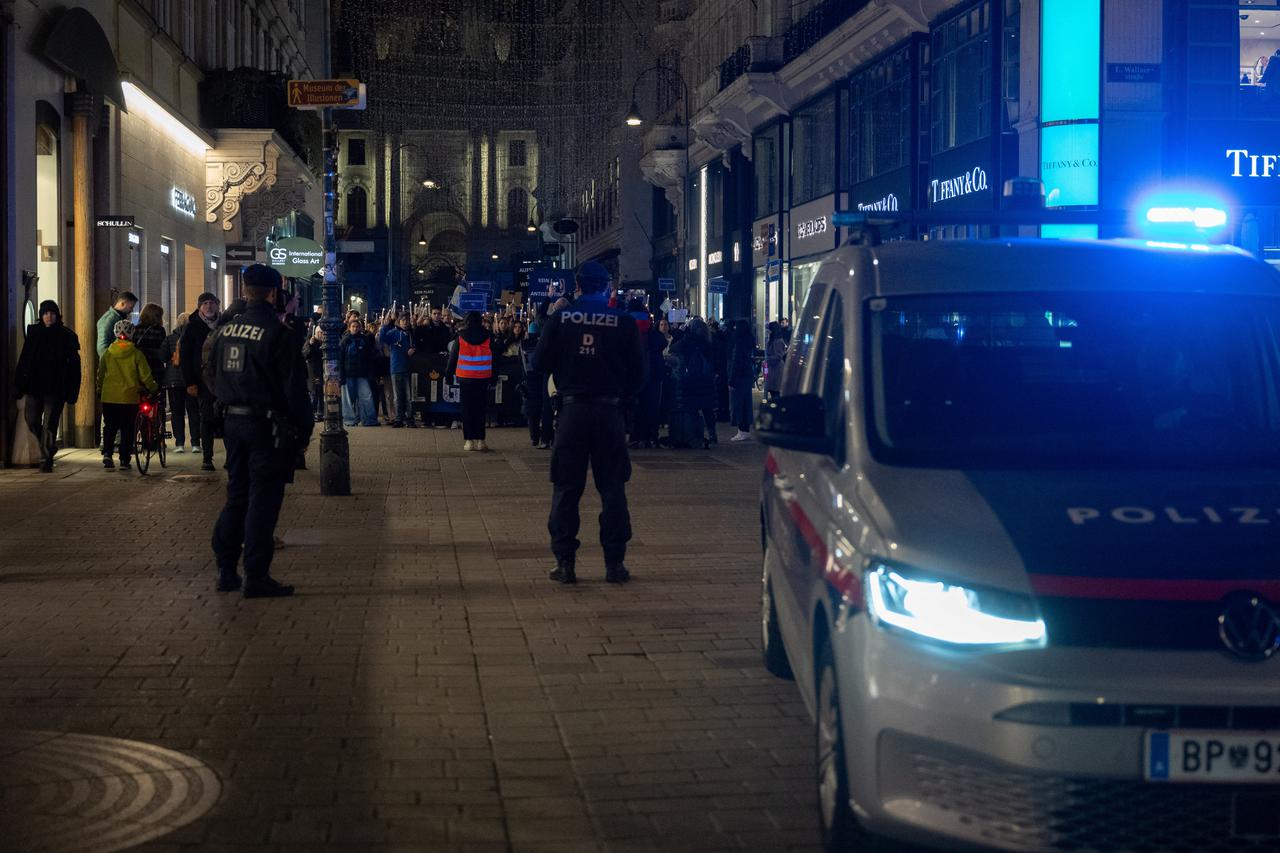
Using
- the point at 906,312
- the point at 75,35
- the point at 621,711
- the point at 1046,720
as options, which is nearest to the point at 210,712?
the point at 621,711

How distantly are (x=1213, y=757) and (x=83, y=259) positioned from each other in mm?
19349

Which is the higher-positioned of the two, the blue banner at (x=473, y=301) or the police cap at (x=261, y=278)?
the blue banner at (x=473, y=301)

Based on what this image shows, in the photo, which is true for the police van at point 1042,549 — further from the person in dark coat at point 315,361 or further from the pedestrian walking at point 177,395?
the person in dark coat at point 315,361

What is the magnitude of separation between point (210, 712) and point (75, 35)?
50.7 feet

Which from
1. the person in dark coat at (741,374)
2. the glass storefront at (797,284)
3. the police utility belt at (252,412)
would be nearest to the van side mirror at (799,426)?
the police utility belt at (252,412)

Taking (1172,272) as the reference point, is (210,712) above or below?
below

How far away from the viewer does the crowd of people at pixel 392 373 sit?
17.8 meters

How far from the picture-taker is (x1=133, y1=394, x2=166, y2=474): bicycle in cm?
1811

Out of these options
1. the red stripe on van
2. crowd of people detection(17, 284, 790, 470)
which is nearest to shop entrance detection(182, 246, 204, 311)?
crowd of people detection(17, 284, 790, 470)

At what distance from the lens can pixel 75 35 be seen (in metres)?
20.1

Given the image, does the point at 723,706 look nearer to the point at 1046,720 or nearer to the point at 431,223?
the point at 1046,720

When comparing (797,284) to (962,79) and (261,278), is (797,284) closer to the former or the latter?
(962,79)

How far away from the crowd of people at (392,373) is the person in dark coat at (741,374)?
0.07 feet

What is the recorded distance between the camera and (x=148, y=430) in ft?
60.0
